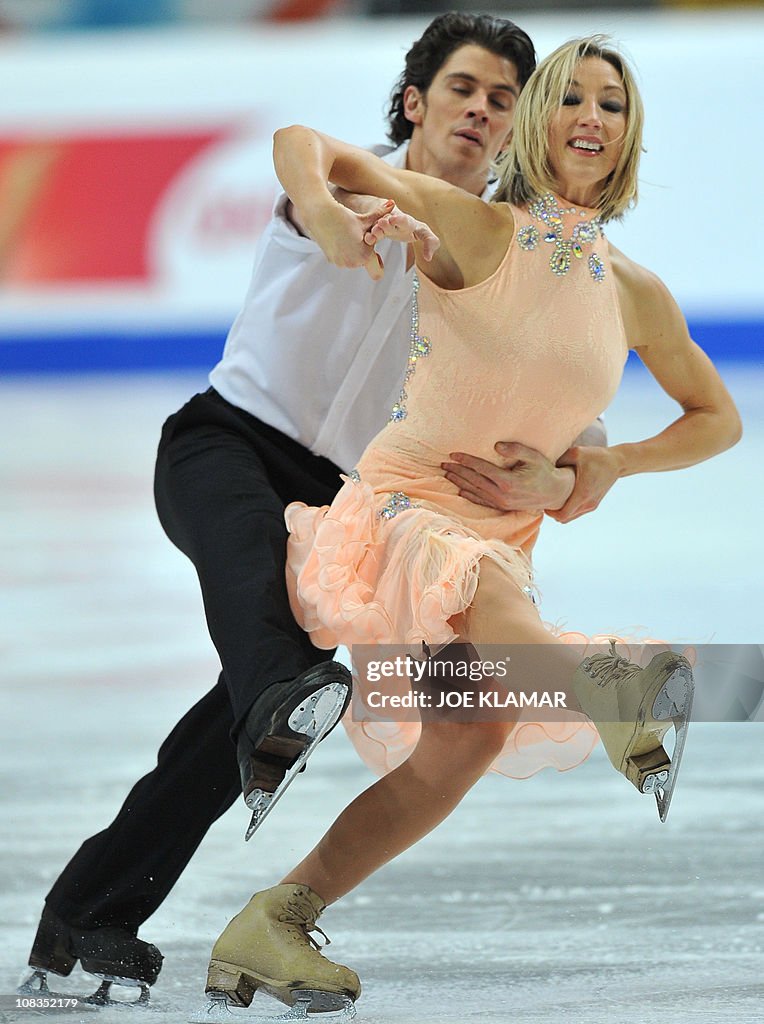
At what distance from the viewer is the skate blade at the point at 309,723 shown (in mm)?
1853

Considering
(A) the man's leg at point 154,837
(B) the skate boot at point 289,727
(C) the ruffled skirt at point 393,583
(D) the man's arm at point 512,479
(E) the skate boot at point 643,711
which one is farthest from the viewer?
(A) the man's leg at point 154,837

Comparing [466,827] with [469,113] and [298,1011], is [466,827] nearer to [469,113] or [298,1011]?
[298,1011]

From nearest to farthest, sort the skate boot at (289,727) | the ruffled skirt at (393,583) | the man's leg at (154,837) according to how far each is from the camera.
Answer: the skate boot at (289,727), the ruffled skirt at (393,583), the man's leg at (154,837)

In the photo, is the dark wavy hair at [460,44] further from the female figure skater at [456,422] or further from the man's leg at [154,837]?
the man's leg at [154,837]

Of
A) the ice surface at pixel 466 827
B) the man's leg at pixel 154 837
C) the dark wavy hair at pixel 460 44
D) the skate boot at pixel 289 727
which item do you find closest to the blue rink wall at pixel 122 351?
the ice surface at pixel 466 827

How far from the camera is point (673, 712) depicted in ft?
5.77

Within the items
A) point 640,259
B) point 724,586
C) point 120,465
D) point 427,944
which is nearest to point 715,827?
point 427,944

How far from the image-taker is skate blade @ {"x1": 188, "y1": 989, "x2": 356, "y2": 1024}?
6.39 ft

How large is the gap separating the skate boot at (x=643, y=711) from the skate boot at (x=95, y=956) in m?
0.79

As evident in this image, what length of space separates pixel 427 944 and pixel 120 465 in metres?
4.61

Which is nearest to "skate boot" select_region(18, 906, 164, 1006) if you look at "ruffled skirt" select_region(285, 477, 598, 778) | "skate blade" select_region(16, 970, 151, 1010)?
"skate blade" select_region(16, 970, 151, 1010)

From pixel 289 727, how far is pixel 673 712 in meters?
0.44

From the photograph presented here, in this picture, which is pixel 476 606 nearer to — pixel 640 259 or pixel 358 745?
pixel 358 745

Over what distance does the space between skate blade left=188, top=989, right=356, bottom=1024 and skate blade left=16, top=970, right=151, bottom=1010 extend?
132mm
